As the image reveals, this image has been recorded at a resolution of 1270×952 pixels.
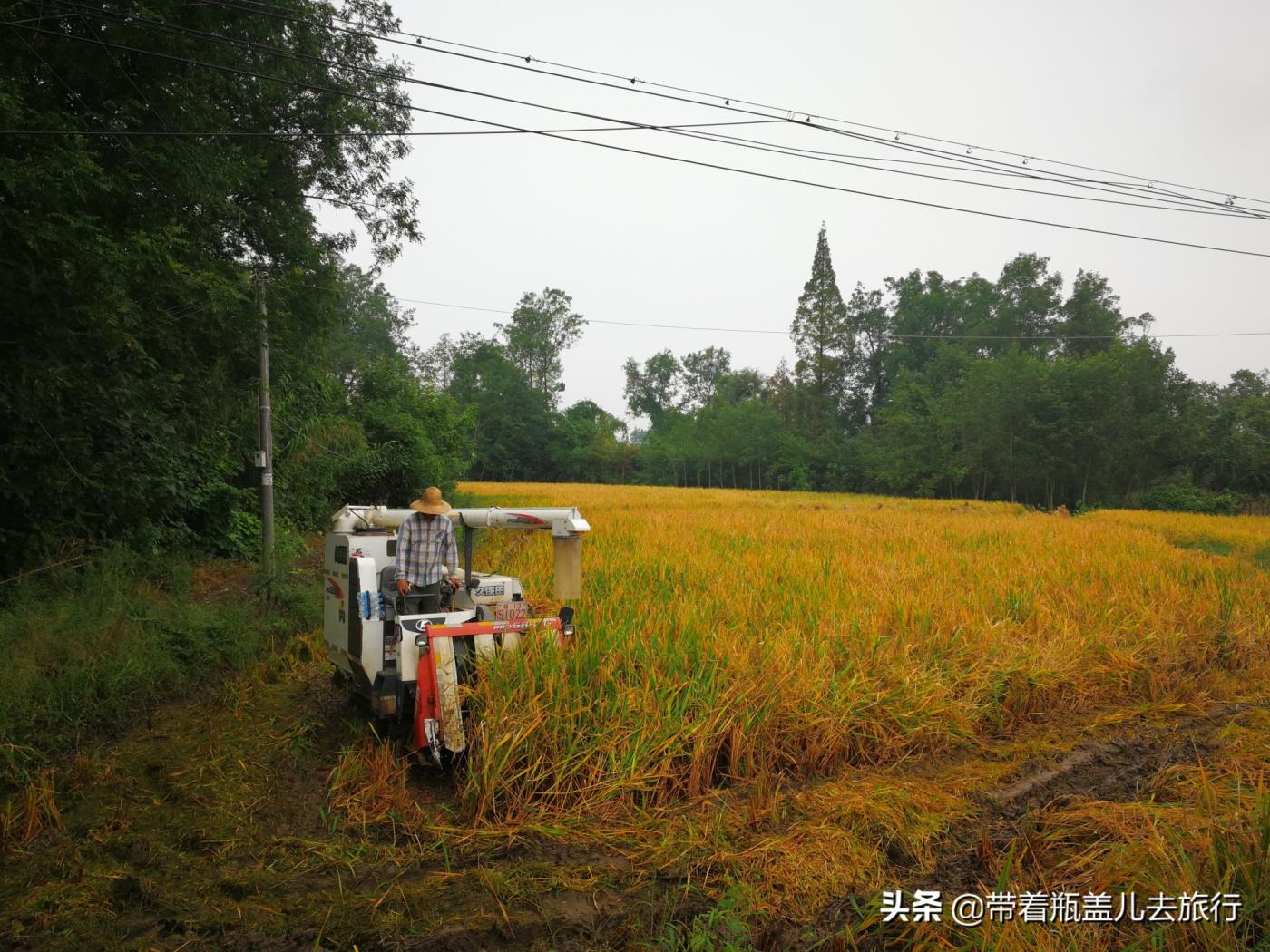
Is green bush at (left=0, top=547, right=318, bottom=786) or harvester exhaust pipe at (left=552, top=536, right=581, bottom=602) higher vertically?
harvester exhaust pipe at (left=552, top=536, right=581, bottom=602)

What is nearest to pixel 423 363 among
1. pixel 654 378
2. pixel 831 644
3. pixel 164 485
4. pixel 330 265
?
pixel 654 378

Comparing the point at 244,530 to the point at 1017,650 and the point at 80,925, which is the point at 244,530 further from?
the point at 1017,650

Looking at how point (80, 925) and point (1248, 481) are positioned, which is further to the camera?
point (1248, 481)

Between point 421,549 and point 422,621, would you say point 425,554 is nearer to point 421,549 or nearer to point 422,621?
point 421,549

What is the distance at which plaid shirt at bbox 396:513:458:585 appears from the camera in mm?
5270

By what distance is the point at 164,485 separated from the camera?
857 centimetres

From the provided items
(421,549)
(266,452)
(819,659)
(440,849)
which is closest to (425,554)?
(421,549)

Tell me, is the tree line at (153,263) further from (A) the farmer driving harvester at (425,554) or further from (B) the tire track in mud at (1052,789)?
(B) the tire track in mud at (1052,789)

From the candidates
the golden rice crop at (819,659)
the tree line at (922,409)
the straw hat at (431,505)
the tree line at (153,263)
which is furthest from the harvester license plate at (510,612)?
the tree line at (922,409)

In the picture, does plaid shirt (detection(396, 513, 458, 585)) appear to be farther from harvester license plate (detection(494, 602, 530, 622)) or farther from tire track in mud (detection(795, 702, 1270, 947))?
tire track in mud (detection(795, 702, 1270, 947))

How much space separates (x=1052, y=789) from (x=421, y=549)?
4.60 meters

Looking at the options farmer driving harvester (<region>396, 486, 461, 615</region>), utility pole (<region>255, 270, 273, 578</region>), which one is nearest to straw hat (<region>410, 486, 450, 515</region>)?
farmer driving harvester (<region>396, 486, 461, 615</region>)

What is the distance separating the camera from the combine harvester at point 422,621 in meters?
4.41

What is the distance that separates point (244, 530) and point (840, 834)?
11.9 m
